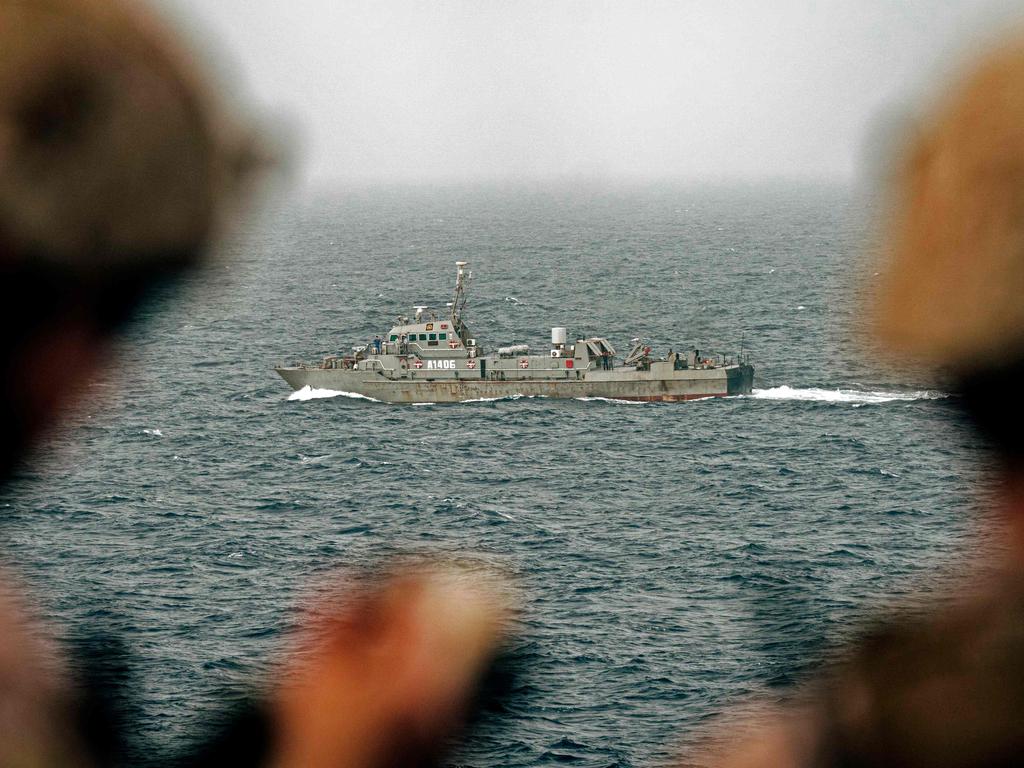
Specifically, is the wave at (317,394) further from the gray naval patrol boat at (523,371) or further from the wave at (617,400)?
the wave at (617,400)

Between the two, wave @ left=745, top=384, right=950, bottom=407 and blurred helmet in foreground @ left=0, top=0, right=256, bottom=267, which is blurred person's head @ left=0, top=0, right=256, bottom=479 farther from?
wave @ left=745, top=384, right=950, bottom=407

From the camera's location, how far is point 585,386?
12850 centimetres

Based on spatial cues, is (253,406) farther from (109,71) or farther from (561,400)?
(109,71)

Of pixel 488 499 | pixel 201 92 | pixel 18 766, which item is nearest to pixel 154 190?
pixel 201 92

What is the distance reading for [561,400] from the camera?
129 metres

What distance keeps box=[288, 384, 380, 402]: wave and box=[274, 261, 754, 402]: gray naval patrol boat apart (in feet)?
10.0

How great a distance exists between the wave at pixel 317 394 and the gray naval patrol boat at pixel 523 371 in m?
3.05

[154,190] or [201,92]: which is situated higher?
[201,92]

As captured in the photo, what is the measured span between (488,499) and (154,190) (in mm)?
93278

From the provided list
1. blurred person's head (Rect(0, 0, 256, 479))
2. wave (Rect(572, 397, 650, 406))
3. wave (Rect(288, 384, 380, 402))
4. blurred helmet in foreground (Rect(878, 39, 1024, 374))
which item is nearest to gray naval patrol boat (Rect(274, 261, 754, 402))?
wave (Rect(572, 397, 650, 406))

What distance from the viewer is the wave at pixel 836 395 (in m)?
129

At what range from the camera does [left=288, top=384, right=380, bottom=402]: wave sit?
133250 millimetres

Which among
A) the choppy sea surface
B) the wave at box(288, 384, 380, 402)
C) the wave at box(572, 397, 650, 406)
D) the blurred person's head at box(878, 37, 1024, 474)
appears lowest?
the choppy sea surface

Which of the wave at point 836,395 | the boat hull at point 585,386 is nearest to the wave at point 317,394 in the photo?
the boat hull at point 585,386
